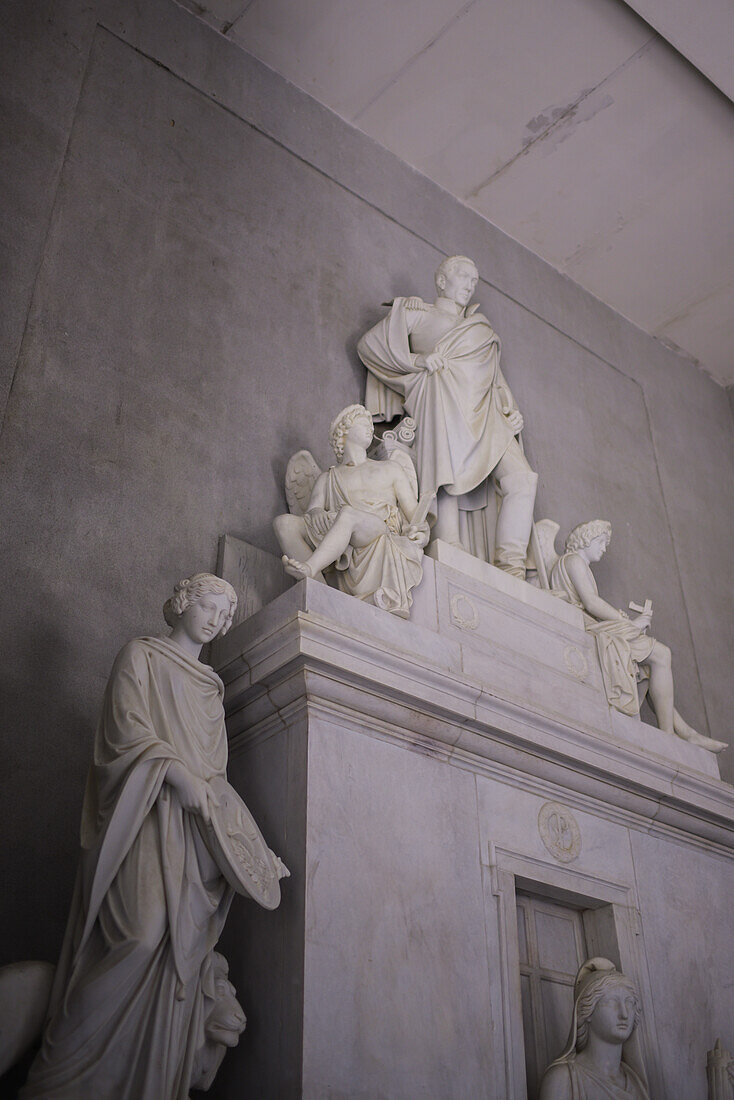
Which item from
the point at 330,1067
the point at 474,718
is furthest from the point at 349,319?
the point at 330,1067

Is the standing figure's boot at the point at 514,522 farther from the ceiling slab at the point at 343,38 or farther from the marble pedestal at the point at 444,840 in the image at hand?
the ceiling slab at the point at 343,38

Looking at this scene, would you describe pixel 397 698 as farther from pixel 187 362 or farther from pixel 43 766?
pixel 187 362

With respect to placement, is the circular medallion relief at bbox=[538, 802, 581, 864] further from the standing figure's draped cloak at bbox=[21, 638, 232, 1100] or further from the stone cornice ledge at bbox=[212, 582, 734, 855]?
the standing figure's draped cloak at bbox=[21, 638, 232, 1100]

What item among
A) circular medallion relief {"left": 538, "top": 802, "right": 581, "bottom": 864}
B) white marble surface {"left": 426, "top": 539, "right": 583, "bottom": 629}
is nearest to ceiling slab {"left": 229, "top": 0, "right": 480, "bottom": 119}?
white marble surface {"left": 426, "top": 539, "right": 583, "bottom": 629}

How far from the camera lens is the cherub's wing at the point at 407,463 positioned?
624 centimetres

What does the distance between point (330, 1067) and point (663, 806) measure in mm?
2745

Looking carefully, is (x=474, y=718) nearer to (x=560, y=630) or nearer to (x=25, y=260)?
(x=560, y=630)

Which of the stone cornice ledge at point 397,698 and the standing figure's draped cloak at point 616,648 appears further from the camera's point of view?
the standing figure's draped cloak at point 616,648

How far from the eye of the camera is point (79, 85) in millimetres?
7008

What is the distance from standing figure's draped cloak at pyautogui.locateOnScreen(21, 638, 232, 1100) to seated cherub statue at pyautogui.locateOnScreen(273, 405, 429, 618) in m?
1.29

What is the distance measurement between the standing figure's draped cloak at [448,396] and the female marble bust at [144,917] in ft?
9.26

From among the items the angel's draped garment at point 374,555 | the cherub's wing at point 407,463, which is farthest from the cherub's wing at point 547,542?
the angel's draped garment at point 374,555

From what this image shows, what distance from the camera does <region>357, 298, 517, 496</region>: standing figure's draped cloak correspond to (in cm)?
689

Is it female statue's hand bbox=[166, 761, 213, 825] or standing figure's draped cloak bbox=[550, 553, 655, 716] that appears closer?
female statue's hand bbox=[166, 761, 213, 825]
